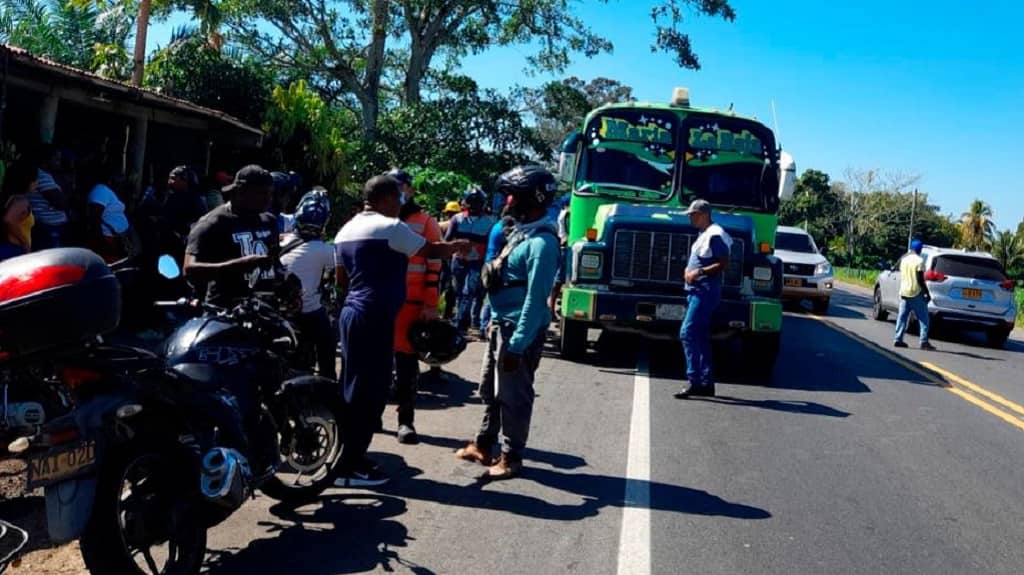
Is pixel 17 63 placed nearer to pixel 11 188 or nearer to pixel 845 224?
pixel 11 188

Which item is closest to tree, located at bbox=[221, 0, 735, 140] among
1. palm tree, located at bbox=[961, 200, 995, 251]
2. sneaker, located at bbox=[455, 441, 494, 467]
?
sneaker, located at bbox=[455, 441, 494, 467]

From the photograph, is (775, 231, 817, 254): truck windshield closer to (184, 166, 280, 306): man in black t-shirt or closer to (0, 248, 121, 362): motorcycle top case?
(184, 166, 280, 306): man in black t-shirt

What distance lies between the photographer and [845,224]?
69.4 m

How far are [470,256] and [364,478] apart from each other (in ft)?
18.7

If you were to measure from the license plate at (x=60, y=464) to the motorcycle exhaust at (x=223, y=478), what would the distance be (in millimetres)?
596

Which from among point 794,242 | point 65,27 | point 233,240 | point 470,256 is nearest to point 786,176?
point 470,256

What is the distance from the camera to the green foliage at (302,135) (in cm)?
1464

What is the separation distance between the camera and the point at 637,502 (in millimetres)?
5539

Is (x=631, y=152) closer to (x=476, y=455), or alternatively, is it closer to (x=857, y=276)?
(x=476, y=455)

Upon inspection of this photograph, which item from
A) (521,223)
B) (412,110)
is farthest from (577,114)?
(521,223)

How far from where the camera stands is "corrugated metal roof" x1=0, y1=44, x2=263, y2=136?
28.0 feet

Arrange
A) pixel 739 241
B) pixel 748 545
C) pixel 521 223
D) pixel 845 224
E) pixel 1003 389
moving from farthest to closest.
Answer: pixel 845 224 < pixel 1003 389 < pixel 739 241 < pixel 521 223 < pixel 748 545

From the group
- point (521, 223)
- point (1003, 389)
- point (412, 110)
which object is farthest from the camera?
point (412, 110)

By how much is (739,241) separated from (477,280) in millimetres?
3475
